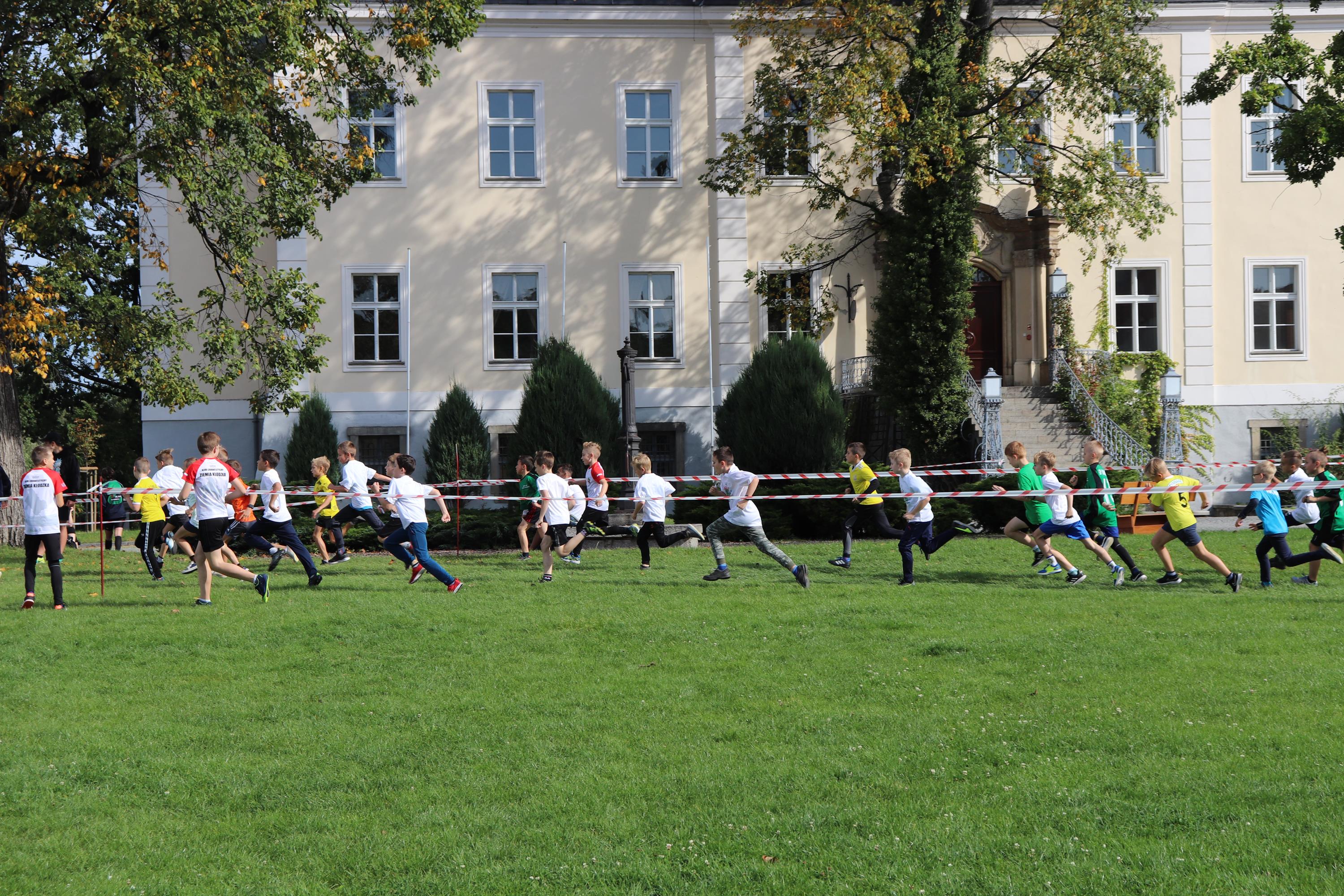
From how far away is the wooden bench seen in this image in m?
20.0

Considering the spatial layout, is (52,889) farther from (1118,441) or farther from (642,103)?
(642,103)

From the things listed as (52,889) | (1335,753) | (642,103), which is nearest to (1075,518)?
(1335,753)

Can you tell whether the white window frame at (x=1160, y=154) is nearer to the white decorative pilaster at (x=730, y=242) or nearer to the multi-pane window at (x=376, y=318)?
the white decorative pilaster at (x=730, y=242)

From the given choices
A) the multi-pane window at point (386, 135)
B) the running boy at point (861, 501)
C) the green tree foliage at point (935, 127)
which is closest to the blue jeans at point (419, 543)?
the running boy at point (861, 501)

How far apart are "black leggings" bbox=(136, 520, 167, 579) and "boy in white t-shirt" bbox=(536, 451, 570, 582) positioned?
15.5 feet

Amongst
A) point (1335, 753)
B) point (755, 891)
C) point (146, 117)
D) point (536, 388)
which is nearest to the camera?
point (755, 891)

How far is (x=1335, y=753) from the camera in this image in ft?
22.9

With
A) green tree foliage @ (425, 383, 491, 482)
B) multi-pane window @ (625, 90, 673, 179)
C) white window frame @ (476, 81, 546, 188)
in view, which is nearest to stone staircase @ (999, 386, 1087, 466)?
multi-pane window @ (625, 90, 673, 179)

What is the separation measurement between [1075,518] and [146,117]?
46.5ft

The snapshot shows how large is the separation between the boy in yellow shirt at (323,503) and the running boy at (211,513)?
2.75 meters

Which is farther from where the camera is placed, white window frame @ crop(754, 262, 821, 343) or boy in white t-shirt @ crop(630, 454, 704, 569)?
white window frame @ crop(754, 262, 821, 343)

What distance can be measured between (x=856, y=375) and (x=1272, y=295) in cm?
947

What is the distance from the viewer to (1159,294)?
28719mm

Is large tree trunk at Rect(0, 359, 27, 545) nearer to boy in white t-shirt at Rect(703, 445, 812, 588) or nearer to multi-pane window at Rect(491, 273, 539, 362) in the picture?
multi-pane window at Rect(491, 273, 539, 362)
